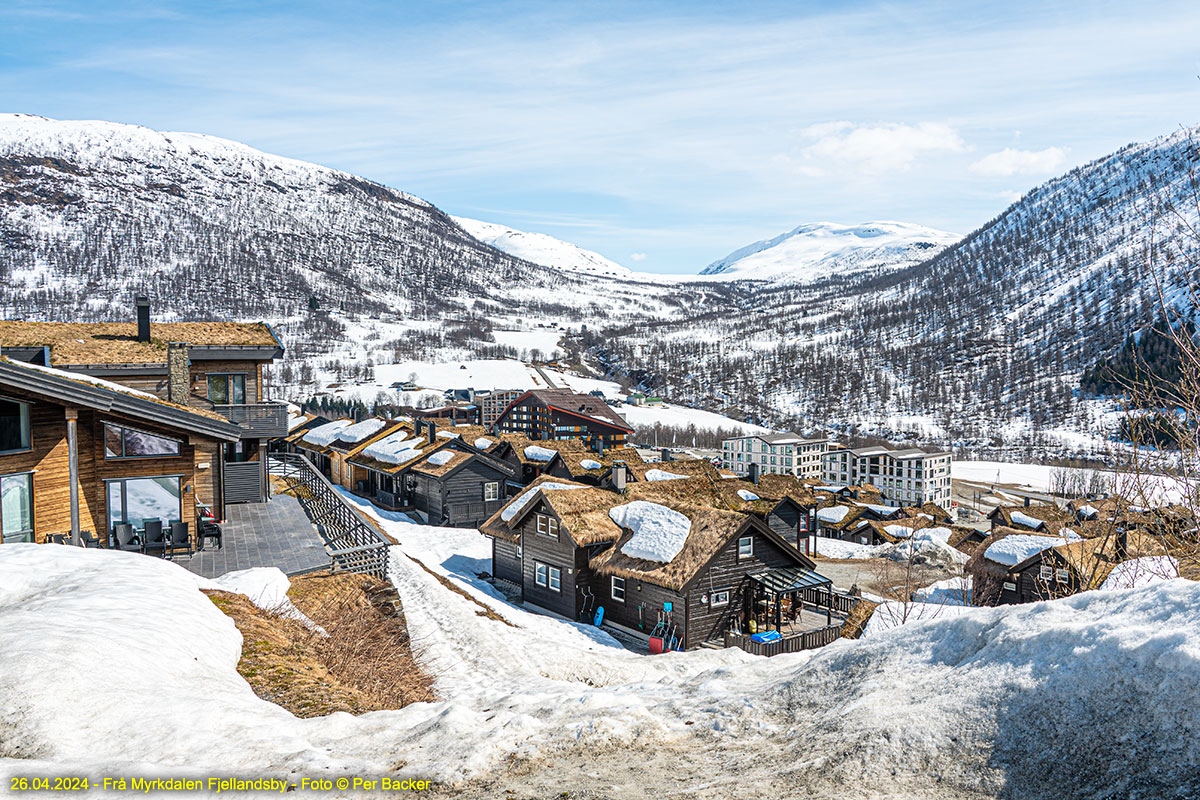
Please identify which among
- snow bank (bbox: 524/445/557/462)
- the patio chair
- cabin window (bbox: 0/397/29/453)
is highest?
cabin window (bbox: 0/397/29/453)

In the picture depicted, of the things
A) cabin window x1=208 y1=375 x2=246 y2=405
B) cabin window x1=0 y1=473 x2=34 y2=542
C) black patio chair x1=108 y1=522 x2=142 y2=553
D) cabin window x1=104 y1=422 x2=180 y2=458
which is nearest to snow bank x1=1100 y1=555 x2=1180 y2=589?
black patio chair x1=108 y1=522 x2=142 y2=553

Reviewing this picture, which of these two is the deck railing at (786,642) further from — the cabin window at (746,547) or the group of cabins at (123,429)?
the group of cabins at (123,429)

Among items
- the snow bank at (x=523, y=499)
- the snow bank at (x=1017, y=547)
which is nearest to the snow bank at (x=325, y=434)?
the snow bank at (x=523, y=499)

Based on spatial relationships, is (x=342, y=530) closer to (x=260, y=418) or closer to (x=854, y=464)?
(x=260, y=418)

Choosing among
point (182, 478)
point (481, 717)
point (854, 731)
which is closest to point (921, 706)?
point (854, 731)

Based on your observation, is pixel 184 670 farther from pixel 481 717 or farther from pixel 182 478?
pixel 182 478

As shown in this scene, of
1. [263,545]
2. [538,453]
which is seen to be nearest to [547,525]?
[263,545]

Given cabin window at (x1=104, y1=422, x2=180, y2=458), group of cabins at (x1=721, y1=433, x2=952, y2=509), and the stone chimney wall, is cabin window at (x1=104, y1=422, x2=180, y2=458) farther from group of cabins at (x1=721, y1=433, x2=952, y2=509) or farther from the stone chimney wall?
group of cabins at (x1=721, y1=433, x2=952, y2=509)
